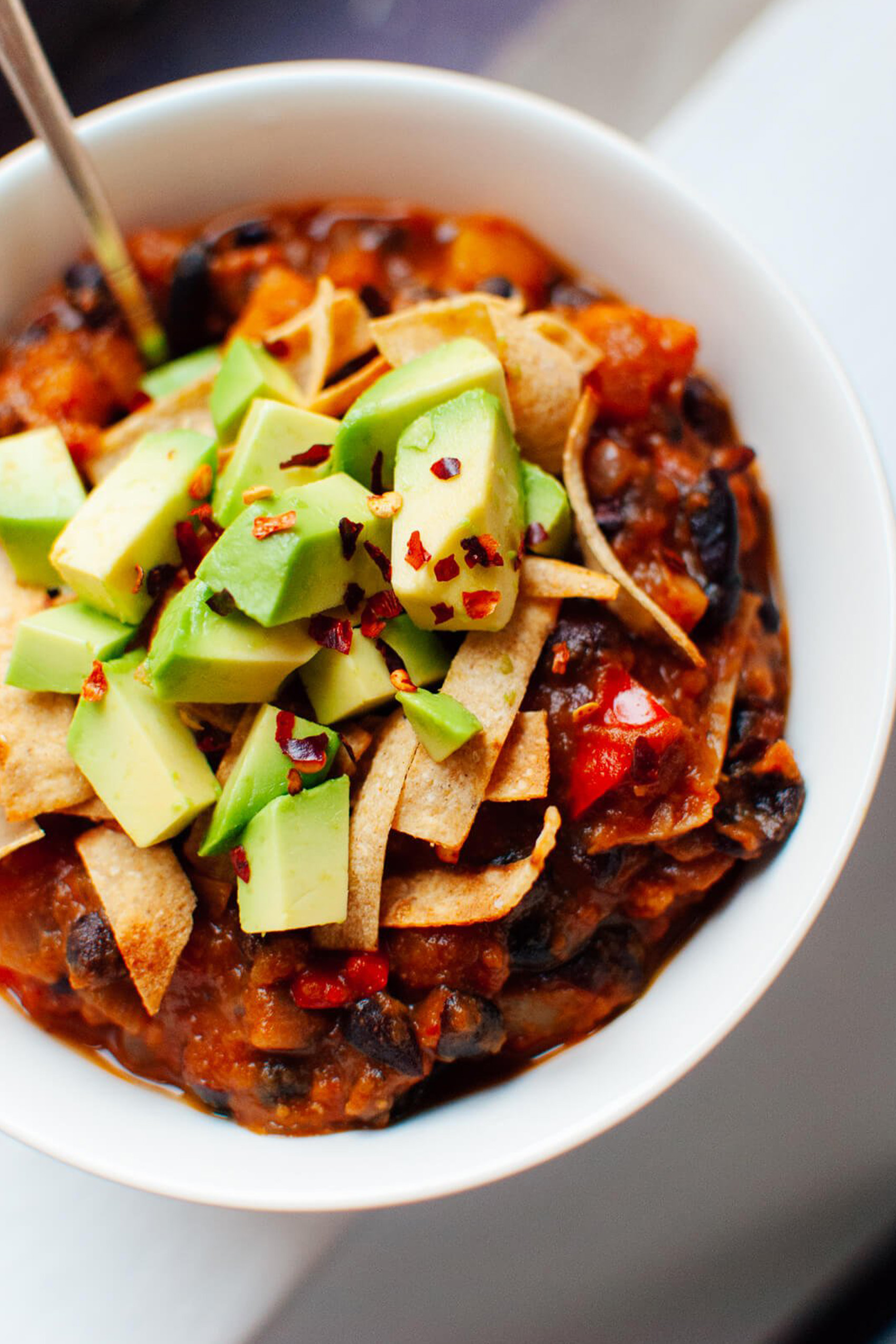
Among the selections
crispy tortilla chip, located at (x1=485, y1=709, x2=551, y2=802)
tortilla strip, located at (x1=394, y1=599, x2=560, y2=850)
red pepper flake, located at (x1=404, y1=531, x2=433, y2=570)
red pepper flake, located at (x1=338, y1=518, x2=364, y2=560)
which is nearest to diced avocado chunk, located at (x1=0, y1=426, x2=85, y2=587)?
red pepper flake, located at (x1=338, y1=518, x2=364, y2=560)

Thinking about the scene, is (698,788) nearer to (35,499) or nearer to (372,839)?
(372,839)

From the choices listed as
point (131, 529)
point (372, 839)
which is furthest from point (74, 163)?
point (372, 839)

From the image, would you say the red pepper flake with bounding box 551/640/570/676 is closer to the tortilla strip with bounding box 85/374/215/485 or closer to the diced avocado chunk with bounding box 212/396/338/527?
the diced avocado chunk with bounding box 212/396/338/527

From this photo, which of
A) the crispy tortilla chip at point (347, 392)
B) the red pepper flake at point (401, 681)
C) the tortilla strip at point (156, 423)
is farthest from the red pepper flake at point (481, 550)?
the tortilla strip at point (156, 423)

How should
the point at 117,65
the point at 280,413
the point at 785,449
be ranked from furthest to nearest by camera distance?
the point at 117,65 < the point at 785,449 < the point at 280,413

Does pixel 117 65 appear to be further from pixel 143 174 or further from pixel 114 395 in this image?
pixel 114 395

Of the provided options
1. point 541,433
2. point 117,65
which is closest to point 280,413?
point 541,433

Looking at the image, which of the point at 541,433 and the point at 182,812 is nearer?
the point at 182,812
